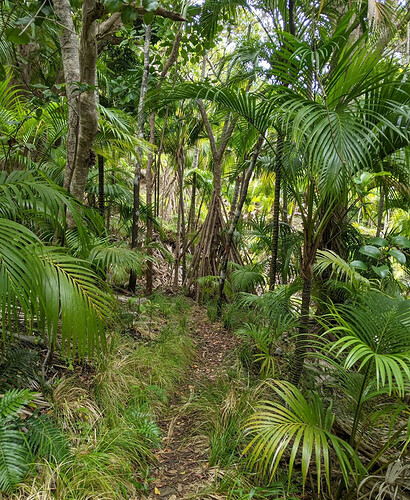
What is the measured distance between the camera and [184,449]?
2.35 metres

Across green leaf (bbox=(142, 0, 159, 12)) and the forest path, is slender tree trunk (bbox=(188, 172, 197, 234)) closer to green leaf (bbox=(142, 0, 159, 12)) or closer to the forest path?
the forest path

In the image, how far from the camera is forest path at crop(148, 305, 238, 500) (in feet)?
6.64

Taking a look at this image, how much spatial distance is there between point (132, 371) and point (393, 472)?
6.40 ft

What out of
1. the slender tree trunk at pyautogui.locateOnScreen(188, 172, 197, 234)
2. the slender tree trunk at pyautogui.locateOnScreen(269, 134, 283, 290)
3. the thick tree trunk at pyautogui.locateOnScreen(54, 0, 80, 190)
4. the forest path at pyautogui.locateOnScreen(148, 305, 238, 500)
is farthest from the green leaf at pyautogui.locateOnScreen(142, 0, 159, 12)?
the slender tree trunk at pyautogui.locateOnScreen(188, 172, 197, 234)

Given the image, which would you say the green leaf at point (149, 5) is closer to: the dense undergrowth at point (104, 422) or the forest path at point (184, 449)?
the dense undergrowth at point (104, 422)

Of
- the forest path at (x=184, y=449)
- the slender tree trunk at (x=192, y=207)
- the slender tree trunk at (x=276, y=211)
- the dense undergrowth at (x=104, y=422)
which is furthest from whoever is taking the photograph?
the slender tree trunk at (x=192, y=207)

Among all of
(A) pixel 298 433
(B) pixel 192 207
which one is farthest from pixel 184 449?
(B) pixel 192 207

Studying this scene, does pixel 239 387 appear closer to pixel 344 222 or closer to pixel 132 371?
pixel 132 371

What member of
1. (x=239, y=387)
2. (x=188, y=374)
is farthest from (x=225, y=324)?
(x=239, y=387)

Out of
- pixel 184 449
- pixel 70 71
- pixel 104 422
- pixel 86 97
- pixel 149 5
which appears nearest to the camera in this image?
pixel 149 5

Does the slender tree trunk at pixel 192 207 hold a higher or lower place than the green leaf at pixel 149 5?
lower

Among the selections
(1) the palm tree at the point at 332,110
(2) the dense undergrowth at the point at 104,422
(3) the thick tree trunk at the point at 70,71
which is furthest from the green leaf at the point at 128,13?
(2) the dense undergrowth at the point at 104,422

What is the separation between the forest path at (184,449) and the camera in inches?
79.7

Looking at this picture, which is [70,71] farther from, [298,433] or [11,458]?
[298,433]
